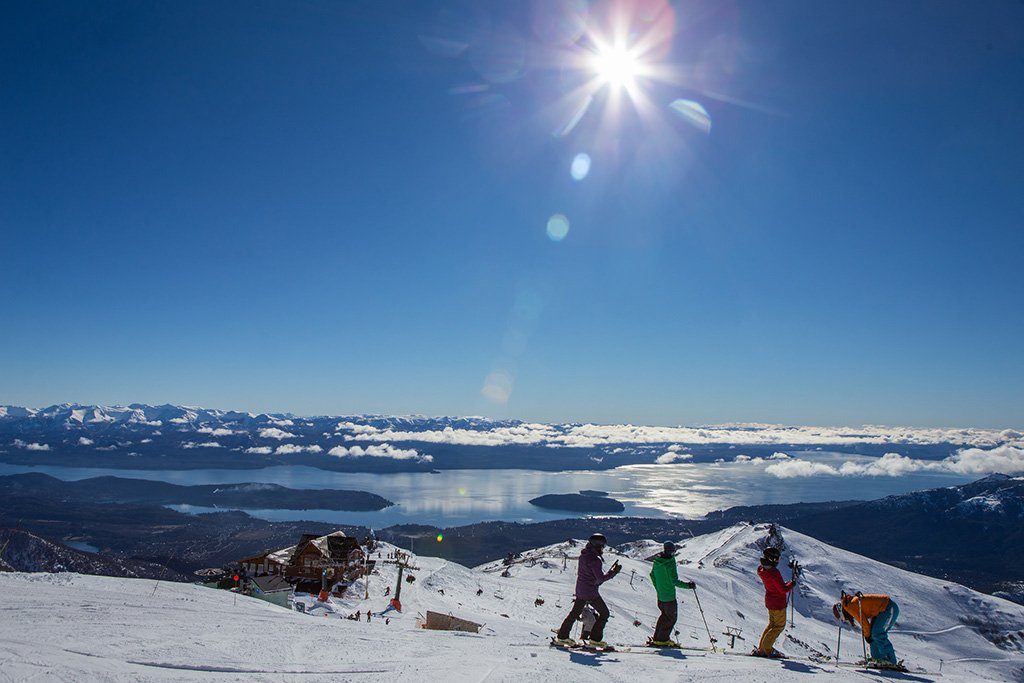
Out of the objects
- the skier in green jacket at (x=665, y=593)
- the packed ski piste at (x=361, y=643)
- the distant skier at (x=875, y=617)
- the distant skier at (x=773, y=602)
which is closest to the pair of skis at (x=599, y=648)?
the packed ski piste at (x=361, y=643)

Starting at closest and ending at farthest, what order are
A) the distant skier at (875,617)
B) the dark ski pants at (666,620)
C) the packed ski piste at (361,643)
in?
1. the packed ski piste at (361,643)
2. the distant skier at (875,617)
3. the dark ski pants at (666,620)

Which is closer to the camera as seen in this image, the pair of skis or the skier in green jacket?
the pair of skis

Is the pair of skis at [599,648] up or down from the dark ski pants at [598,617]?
down

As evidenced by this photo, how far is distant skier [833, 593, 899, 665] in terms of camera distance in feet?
32.5

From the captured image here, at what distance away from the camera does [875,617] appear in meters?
10.2

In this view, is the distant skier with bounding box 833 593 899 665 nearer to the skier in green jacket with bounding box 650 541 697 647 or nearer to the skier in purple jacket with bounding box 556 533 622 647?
the skier in green jacket with bounding box 650 541 697 647

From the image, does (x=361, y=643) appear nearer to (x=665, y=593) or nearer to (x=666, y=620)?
(x=665, y=593)

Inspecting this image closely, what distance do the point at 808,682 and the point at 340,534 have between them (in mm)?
44431

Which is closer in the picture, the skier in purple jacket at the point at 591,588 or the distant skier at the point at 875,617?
the skier in purple jacket at the point at 591,588

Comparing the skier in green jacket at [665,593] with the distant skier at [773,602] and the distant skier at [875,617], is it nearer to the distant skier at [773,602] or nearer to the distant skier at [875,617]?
the distant skier at [773,602]

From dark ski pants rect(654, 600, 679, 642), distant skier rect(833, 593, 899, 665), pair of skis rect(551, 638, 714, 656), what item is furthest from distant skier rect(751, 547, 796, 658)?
dark ski pants rect(654, 600, 679, 642)

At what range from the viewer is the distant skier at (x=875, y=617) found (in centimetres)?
990

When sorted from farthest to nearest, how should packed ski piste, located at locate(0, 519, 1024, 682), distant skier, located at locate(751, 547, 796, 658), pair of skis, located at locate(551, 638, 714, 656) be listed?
distant skier, located at locate(751, 547, 796, 658) < pair of skis, located at locate(551, 638, 714, 656) < packed ski piste, located at locate(0, 519, 1024, 682)

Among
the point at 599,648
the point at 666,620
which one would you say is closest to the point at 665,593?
the point at 666,620
